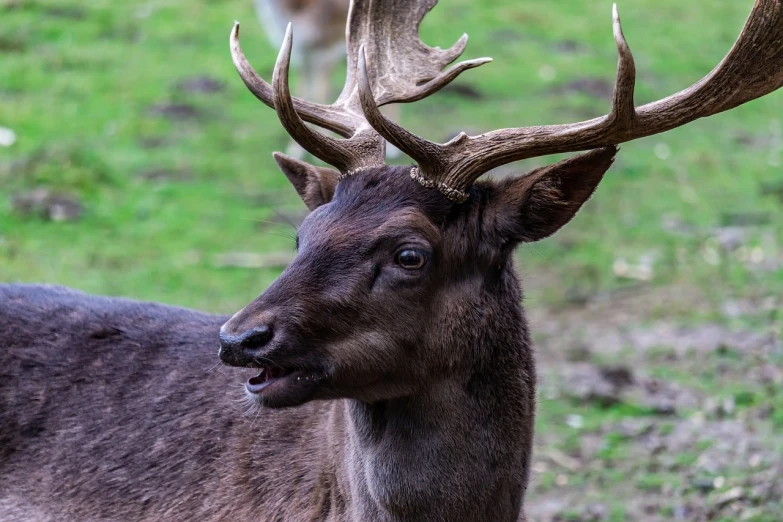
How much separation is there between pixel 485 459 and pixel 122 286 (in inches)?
194

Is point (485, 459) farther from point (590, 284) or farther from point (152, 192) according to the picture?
point (152, 192)

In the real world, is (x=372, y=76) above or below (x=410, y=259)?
above

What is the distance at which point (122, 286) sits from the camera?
8.09 m

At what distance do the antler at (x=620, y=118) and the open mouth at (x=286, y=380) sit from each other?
27.5 inches

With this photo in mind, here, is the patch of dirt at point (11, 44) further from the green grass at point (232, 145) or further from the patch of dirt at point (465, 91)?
the patch of dirt at point (465, 91)

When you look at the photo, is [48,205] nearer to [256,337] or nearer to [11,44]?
[11,44]

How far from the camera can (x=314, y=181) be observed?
4117mm

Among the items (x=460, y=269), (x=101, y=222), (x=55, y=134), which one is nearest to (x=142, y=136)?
(x=55, y=134)

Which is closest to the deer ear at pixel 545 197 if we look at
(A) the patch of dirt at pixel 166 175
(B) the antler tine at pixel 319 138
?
(B) the antler tine at pixel 319 138

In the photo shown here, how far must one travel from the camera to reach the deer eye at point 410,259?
352 centimetres

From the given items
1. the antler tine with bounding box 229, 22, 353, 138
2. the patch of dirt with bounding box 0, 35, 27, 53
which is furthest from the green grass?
the antler tine with bounding box 229, 22, 353, 138

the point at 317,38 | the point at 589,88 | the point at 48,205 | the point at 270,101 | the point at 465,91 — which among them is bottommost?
the point at 48,205

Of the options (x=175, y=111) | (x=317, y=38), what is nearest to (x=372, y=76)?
(x=317, y=38)

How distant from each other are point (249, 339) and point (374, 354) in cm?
39
